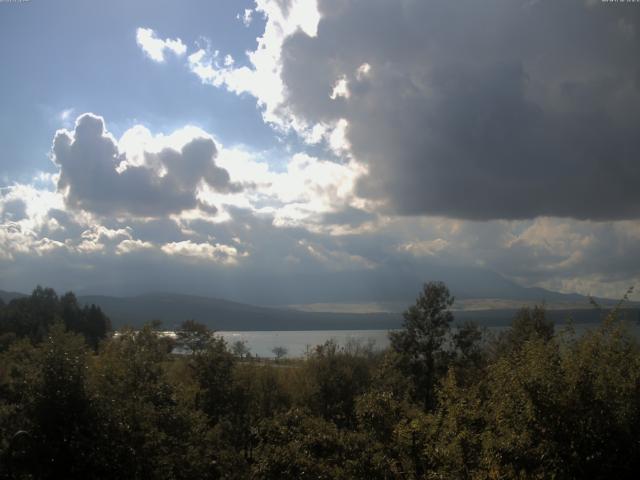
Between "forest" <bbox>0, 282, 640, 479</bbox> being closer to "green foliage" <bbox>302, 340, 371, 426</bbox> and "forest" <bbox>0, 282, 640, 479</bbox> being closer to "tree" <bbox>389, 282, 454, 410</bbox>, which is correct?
"green foliage" <bbox>302, 340, 371, 426</bbox>

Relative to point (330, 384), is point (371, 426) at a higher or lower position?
higher

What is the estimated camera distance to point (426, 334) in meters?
49.4

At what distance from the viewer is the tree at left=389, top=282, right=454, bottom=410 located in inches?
1914

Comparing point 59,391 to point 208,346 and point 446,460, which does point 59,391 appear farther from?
point 208,346

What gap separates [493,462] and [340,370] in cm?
3199

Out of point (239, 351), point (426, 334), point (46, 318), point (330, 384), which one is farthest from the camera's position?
point (46, 318)

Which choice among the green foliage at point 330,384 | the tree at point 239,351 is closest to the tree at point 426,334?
the green foliage at point 330,384

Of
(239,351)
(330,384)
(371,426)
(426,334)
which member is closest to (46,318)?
(239,351)

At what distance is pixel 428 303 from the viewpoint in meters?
49.7

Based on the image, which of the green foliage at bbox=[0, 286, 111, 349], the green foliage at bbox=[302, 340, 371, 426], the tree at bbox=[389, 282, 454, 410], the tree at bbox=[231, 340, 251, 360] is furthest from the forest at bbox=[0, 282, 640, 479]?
the green foliage at bbox=[0, 286, 111, 349]

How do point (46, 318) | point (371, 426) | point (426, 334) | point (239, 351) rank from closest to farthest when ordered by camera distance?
point (371, 426) < point (239, 351) < point (426, 334) < point (46, 318)

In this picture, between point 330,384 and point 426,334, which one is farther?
point 426,334

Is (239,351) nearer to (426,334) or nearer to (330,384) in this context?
(330,384)

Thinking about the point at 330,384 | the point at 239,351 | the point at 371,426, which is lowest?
the point at 330,384
